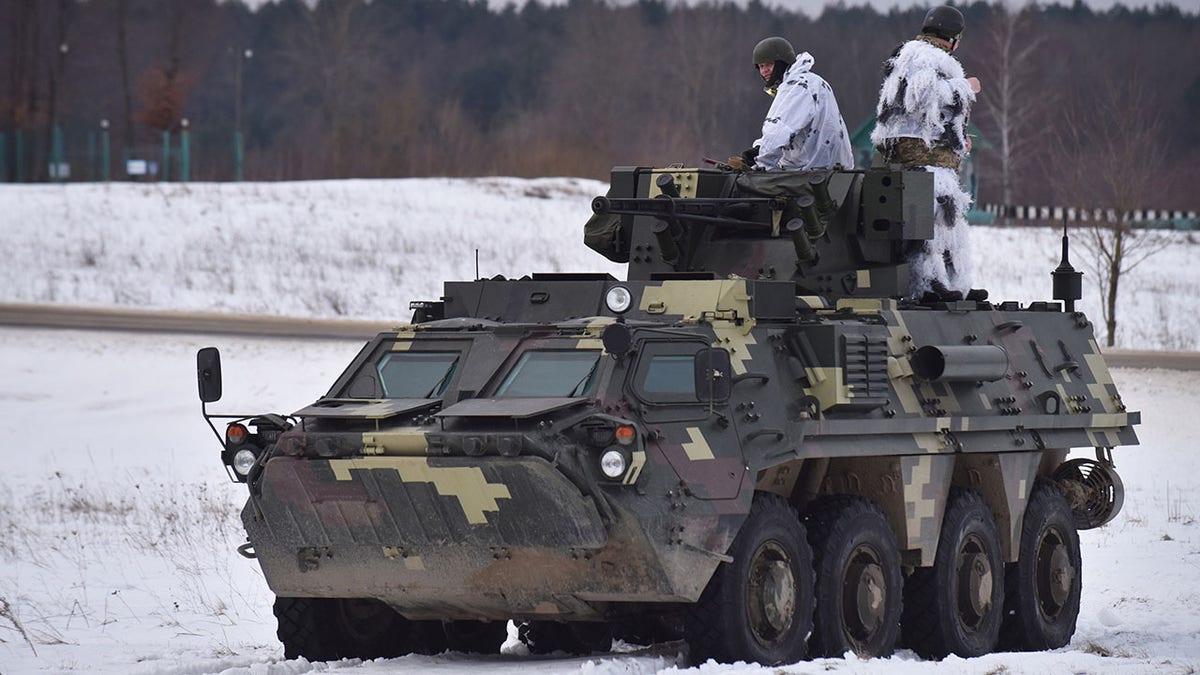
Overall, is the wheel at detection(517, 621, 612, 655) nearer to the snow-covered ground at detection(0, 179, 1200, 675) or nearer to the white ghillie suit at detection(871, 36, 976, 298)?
the snow-covered ground at detection(0, 179, 1200, 675)

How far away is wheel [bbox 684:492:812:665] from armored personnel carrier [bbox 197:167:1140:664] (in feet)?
0.05

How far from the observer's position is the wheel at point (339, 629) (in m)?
11.9

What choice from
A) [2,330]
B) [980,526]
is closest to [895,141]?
[980,526]

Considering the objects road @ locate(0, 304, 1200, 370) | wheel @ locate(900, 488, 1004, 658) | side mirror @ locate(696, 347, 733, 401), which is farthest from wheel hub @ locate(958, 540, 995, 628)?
road @ locate(0, 304, 1200, 370)

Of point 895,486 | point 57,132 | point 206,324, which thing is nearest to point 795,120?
point 895,486

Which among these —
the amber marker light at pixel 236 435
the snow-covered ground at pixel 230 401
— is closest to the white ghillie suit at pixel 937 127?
the snow-covered ground at pixel 230 401

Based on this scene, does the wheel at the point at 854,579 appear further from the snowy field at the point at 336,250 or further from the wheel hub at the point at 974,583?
the snowy field at the point at 336,250

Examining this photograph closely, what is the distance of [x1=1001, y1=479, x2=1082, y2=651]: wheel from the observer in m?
13.8

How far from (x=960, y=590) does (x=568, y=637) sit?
8.25ft

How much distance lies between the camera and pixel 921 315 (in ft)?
42.9

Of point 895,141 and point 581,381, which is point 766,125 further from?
point 581,381

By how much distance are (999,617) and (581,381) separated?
13.0 feet

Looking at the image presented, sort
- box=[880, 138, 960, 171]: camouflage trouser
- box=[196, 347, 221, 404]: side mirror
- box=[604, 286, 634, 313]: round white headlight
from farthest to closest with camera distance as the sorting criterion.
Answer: box=[880, 138, 960, 171]: camouflage trouser
box=[604, 286, 634, 313]: round white headlight
box=[196, 347, 221, 404]: side mirror

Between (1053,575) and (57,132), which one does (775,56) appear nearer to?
(1053,575)
